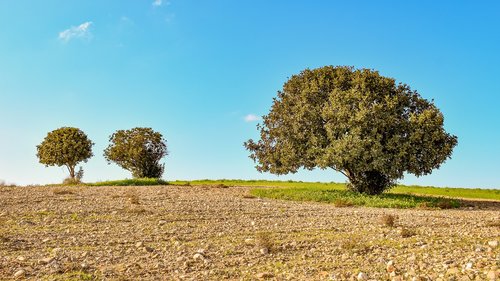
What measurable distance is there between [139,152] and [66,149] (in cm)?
1212

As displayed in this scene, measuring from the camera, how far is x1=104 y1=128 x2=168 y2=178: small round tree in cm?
6178

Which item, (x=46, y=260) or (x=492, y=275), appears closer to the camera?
(x=492, y=275)

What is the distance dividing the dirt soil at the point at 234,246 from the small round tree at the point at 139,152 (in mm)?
37358

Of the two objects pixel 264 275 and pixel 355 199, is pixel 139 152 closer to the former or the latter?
pixel 355 199

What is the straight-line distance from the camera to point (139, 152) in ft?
200

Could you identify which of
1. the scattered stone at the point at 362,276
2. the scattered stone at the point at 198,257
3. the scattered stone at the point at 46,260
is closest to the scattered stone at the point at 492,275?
the scattered stone at the point at 362,276

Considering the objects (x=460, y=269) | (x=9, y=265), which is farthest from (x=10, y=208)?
(x=460, y=269)

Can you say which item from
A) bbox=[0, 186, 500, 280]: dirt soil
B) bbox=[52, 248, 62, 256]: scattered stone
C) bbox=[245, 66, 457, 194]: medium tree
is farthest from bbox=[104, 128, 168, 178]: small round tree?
bbox=[52, 248, 62, 256]: scattered stone

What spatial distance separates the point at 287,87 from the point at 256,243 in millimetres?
27796

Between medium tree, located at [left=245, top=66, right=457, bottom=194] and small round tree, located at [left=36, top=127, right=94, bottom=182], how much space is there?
1419 inches

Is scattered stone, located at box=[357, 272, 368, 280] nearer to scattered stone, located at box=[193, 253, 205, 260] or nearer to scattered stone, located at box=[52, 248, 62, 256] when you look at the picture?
scattered stone, located at box=[193, 253, 205, 260]

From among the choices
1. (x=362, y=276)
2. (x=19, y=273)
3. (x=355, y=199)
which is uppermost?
(x=355, y=199)

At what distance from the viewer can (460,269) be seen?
10094 mm

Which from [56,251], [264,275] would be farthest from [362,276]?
[56,251]
